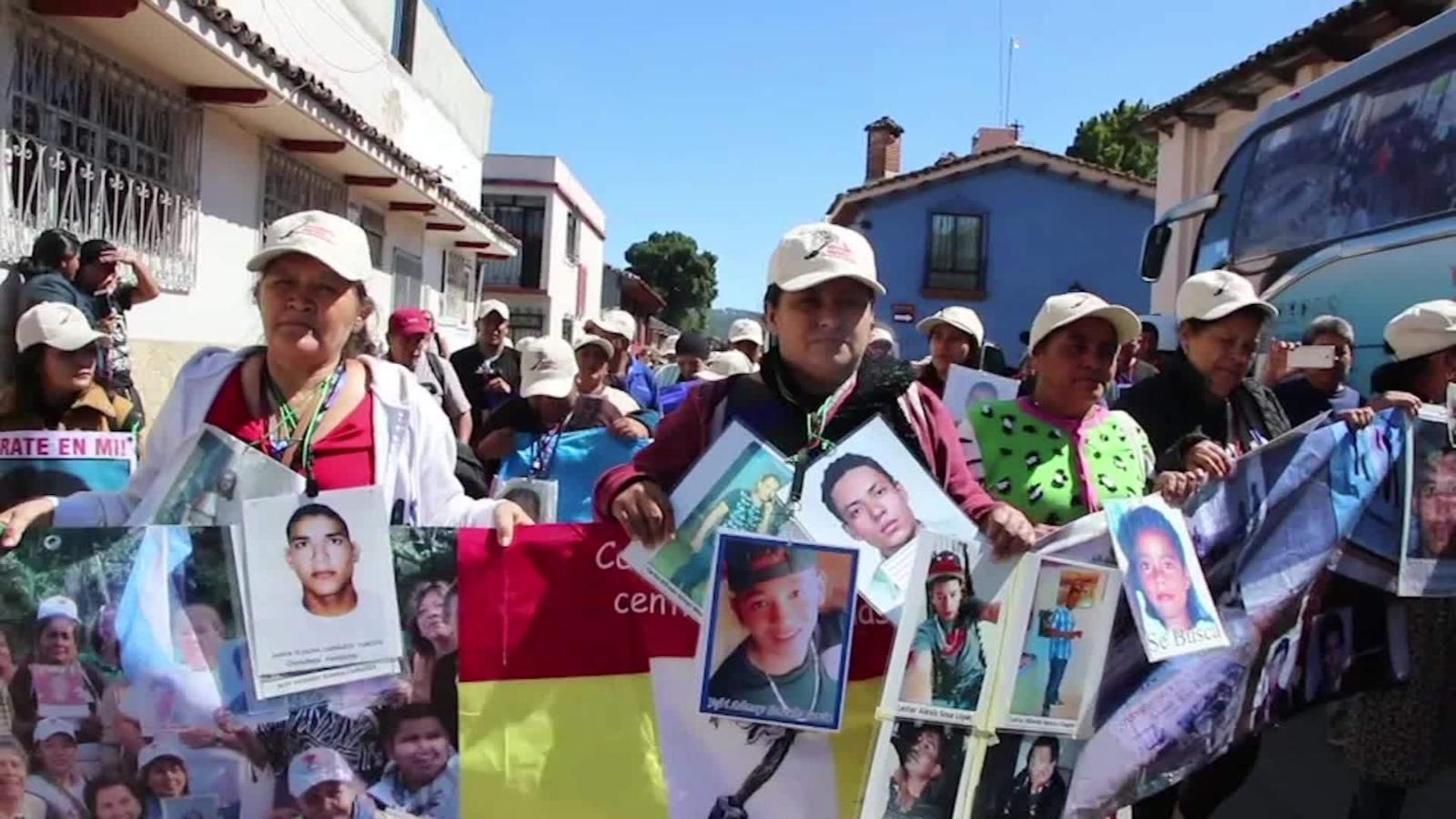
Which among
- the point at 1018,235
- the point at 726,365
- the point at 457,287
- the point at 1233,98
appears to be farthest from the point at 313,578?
the point at 1018,235

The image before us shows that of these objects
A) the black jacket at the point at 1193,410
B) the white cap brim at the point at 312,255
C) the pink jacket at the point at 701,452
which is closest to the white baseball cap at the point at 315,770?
the pink jacket at the point at 701,452

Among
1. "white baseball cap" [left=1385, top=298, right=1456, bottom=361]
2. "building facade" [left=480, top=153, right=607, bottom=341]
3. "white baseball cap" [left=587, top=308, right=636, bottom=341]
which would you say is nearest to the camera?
"white baseball cap" [left=1385, top=298, right=1456, bottom=361]

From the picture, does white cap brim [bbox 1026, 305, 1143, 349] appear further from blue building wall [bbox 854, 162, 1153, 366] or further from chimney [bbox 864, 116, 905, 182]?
chimney [bbox 864, 116, 905, 182]

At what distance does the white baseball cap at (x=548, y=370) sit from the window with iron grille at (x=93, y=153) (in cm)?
278

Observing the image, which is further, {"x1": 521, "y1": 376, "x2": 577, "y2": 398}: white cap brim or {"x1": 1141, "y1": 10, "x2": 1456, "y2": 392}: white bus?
{"x1": 1141, "y1": 10, "x2": 1456, "y2": 392}: white bus

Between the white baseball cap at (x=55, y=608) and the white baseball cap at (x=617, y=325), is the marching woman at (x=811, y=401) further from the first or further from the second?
the white baseball cap at (x=617, y=325)

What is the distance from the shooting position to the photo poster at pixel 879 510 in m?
2.46

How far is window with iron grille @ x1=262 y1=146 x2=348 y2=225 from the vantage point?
9.62 meters

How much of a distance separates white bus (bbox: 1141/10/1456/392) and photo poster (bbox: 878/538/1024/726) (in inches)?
183

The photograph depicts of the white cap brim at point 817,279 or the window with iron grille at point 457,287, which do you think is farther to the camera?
the window with iron grille at point 457,287

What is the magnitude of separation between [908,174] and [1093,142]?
57.2ft

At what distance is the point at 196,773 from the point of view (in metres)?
2.42

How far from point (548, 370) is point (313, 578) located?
112 inches

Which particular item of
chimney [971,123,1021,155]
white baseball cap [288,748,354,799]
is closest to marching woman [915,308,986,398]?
white baseball cap [288,748,354,799]
